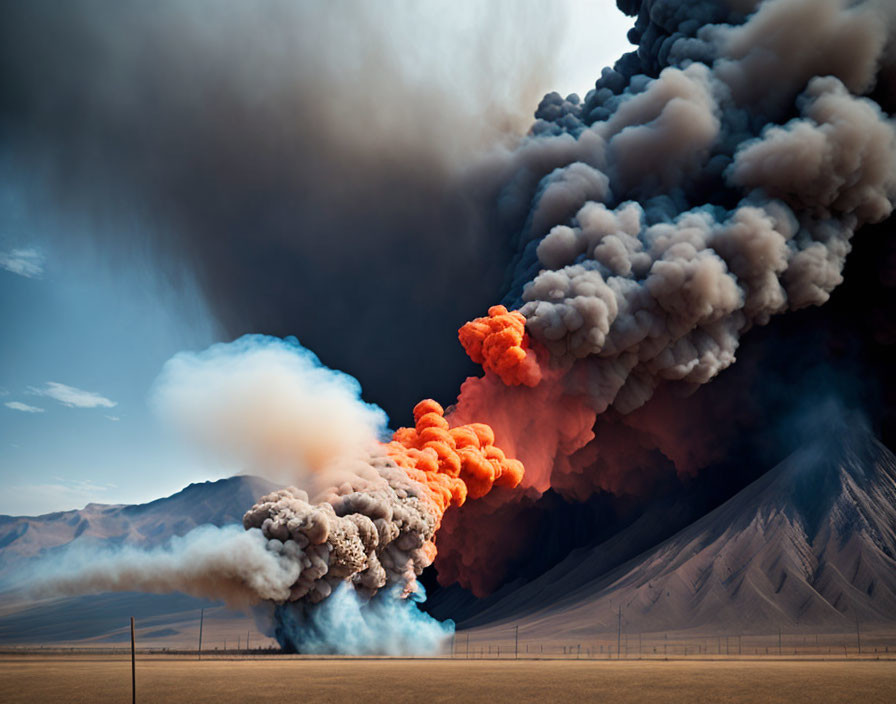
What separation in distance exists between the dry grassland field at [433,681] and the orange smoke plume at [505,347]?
65.9 feet

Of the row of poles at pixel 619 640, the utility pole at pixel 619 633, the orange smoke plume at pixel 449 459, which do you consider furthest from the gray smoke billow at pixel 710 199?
the row of poles at pixel 619 640

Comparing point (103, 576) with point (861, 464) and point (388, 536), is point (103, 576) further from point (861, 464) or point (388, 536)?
point (861, 464)

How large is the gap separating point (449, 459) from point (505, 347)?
28.1ft

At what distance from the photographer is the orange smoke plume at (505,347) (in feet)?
188

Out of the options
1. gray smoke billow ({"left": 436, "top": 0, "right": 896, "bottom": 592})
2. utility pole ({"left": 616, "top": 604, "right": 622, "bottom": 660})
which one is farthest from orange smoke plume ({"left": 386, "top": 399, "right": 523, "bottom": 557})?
utility pole ({"left": 616, "top": 604, "right": 622, "bottom": 660})

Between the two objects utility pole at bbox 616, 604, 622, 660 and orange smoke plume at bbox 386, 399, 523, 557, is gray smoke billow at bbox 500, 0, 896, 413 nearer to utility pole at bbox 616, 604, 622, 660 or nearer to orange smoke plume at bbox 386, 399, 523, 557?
orange smoke plume at bbox 386, 399, 523, 557

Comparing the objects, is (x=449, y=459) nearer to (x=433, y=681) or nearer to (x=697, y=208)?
(x=433, y=681)

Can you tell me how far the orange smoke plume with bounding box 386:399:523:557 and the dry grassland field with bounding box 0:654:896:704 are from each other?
11.7 m

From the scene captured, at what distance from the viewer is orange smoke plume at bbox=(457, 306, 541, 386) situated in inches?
2261

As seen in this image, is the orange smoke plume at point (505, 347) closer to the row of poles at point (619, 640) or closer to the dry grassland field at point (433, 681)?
the row of poles at point (619, 640)

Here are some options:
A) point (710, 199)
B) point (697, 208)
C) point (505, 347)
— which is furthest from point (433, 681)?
point (710, 199)

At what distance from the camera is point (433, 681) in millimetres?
33188

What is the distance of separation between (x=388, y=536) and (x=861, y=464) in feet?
157

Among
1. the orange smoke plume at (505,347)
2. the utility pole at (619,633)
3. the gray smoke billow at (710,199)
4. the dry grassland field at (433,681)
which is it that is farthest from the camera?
the gray smoke billow at (710,199)
